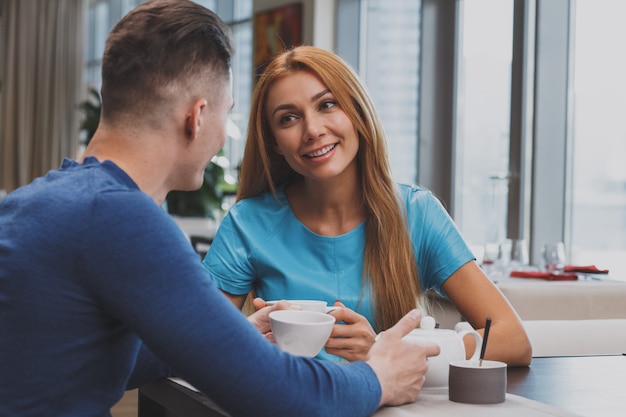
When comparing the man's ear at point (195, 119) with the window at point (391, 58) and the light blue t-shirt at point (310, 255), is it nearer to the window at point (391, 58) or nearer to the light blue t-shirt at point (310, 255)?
the light blue t-shirt at point (310, 255)

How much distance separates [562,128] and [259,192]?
292 centimetres

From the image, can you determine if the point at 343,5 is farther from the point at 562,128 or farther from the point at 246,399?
the point at 246,399

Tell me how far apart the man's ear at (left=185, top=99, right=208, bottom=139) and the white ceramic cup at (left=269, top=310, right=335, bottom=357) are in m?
0.32

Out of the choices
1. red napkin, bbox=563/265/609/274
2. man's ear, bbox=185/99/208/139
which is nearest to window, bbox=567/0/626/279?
red napkin, bbox=563/265/609/274

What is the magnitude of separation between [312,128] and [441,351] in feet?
2.54

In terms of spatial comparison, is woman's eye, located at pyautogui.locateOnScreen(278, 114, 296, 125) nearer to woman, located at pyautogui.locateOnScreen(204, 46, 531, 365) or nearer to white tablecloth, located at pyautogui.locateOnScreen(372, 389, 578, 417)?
woman, located at pyautogui.locateOnScreen(204, 46, 531, 365)

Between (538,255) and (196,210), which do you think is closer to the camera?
(538,255)

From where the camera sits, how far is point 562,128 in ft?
15.4

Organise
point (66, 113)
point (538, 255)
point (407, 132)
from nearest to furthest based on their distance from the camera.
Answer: point (538, 255) → point (407, 132) → point (66, 113)

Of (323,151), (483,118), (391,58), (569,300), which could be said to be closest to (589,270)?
(569,300)

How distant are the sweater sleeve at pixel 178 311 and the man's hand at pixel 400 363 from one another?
164mm

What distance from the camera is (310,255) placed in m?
2.03

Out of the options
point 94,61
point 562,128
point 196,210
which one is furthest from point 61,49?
point 562,128

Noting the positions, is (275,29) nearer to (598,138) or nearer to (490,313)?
(598,138)
